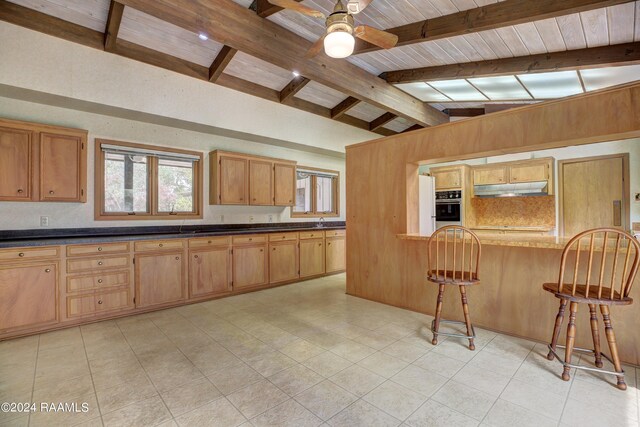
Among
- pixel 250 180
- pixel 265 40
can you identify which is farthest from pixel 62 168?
pixel 265 40

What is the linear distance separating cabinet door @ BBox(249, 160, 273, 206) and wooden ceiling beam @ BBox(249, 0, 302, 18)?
7.43 ft

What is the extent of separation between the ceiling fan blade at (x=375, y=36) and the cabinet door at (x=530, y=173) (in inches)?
172

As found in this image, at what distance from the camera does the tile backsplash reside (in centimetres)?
556

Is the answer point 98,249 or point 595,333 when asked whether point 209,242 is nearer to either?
point 98,249

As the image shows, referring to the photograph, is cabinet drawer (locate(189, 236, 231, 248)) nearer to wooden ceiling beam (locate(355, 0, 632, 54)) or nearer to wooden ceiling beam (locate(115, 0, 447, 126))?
wooden ceiling beam (locate(115, 0, 447, 126))

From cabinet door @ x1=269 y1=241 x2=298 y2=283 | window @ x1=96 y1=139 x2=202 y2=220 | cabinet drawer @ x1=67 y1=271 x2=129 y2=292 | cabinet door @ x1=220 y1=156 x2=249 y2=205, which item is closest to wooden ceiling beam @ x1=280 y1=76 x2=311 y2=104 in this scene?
cabinet door @ x1=220 y1=156 x2=249 y2=205

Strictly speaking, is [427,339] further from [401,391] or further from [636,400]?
[636,400]

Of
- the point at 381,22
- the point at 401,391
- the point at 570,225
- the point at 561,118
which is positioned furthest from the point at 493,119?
the point at 570,225

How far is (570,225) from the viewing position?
5203 millimetres

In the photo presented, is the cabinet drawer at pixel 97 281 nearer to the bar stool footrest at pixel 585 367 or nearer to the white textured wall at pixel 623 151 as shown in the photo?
the bar stool footrest at pixel 585 367

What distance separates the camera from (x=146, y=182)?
431 centimetres

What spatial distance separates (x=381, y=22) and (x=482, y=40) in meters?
1.14

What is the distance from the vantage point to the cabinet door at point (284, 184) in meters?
5.25

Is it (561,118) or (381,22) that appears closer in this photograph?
(561,118)
